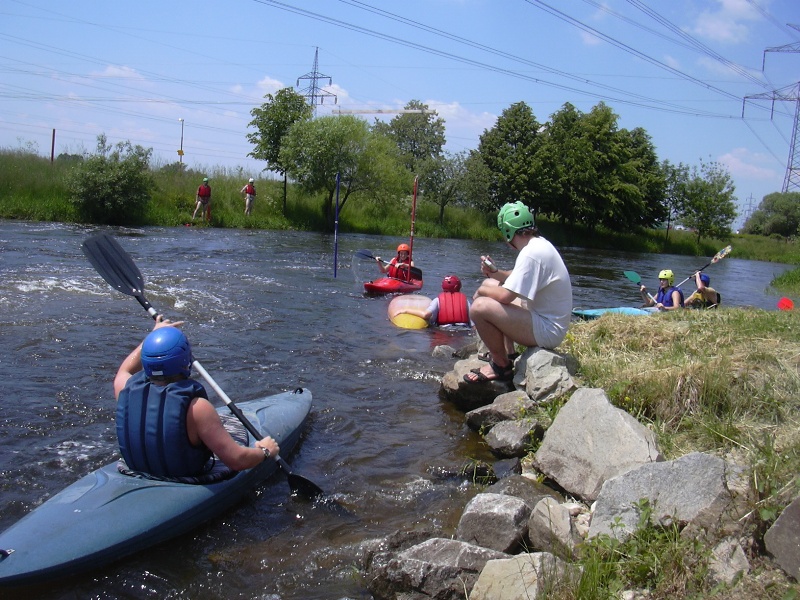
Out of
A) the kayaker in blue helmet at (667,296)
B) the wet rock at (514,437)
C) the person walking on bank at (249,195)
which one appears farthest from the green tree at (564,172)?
the wet rock at (514,437)

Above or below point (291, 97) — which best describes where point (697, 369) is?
below

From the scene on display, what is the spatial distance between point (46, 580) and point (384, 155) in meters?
27.9

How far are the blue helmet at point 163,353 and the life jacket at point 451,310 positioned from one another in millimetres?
6319

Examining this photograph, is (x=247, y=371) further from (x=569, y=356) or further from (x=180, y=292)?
(x=180, y=292)

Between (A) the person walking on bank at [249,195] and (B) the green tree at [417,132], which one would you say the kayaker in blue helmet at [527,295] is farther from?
(B) the green tree at [417,132]

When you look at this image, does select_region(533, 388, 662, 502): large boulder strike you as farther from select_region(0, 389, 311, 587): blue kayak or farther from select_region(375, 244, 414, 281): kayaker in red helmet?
select_region(375, 244, 414, 281): kayaker in red helmet

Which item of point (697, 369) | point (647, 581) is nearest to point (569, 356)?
point (697, 369)

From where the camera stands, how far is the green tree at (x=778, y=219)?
207 ft

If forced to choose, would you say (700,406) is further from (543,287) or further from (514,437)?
(543,287)

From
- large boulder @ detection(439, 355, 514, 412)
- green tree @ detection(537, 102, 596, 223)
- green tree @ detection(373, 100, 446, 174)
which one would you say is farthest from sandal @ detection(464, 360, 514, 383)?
green tree @ detection(373, 100, 446, 174)

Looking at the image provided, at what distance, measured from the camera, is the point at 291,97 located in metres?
30.5

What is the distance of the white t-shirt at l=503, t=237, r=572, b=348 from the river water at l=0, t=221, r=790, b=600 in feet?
3.40

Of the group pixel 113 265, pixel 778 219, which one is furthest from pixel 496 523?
pixel 778 219

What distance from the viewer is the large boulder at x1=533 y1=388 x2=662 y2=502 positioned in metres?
3.65
